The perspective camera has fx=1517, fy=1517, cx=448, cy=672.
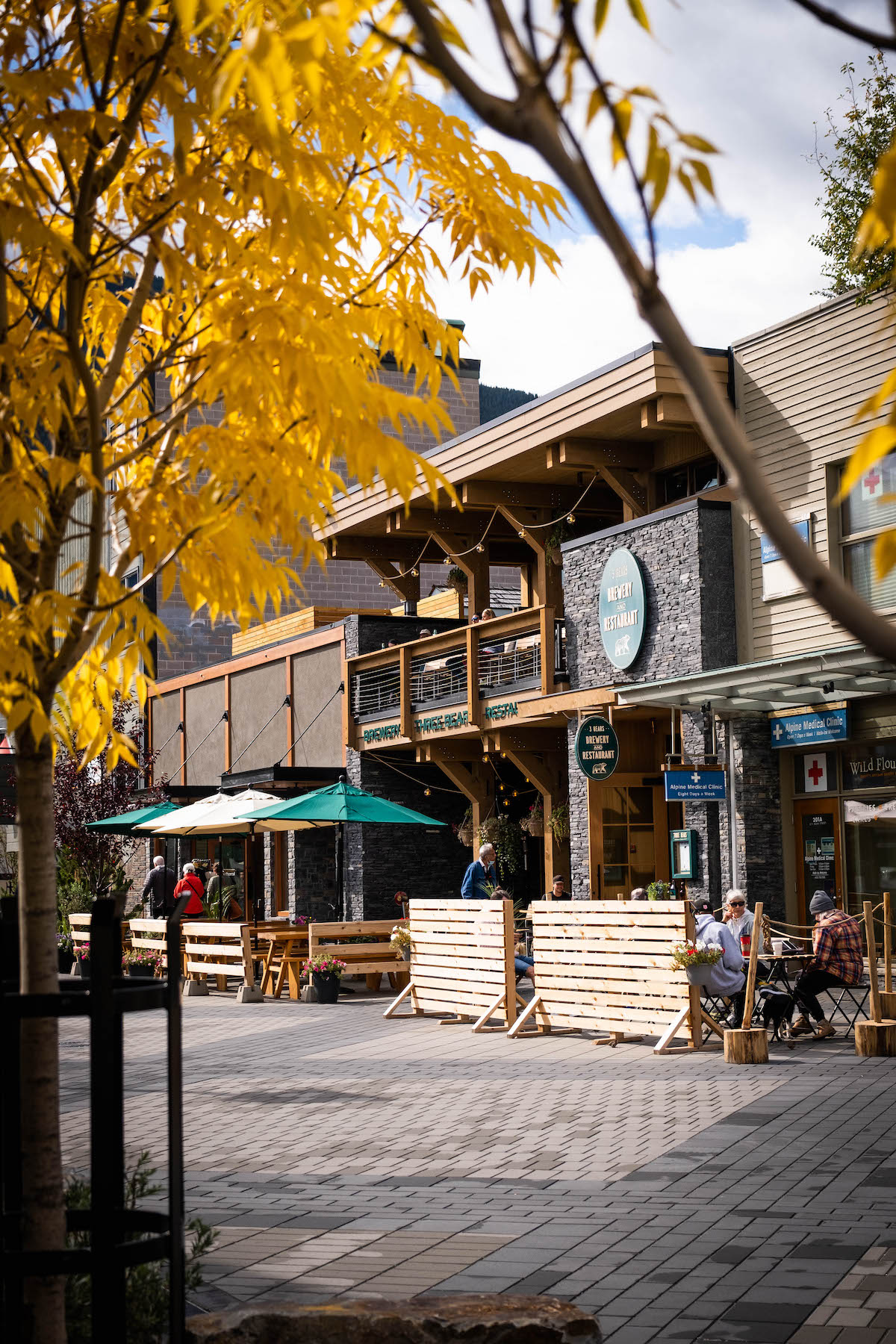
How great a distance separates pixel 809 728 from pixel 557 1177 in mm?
11397

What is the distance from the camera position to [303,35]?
2.57m

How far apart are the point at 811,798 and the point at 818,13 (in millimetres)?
17174

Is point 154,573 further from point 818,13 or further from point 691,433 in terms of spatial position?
point 691,433

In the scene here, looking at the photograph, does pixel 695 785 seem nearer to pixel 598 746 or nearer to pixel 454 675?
pixel 598 746

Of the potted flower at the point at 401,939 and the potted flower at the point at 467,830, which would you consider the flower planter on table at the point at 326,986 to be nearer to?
the potted flower at the point at 401,939

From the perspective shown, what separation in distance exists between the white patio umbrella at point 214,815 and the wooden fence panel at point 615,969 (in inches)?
296

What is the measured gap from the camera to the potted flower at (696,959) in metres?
12.7

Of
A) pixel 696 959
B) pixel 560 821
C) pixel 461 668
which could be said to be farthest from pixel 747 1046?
pixel 461 668

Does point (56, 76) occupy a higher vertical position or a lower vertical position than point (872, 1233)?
higher

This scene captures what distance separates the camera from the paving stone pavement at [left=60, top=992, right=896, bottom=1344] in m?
5.92

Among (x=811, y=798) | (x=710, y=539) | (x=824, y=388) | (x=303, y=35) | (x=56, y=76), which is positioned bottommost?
(x=811, y=798)

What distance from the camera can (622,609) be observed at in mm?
21203

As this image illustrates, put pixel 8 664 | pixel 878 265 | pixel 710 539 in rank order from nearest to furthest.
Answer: pixel 8 664 < pixel 878 265 < pixel 710 539

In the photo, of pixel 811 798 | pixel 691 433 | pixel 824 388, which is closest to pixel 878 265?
pixel 824 388
